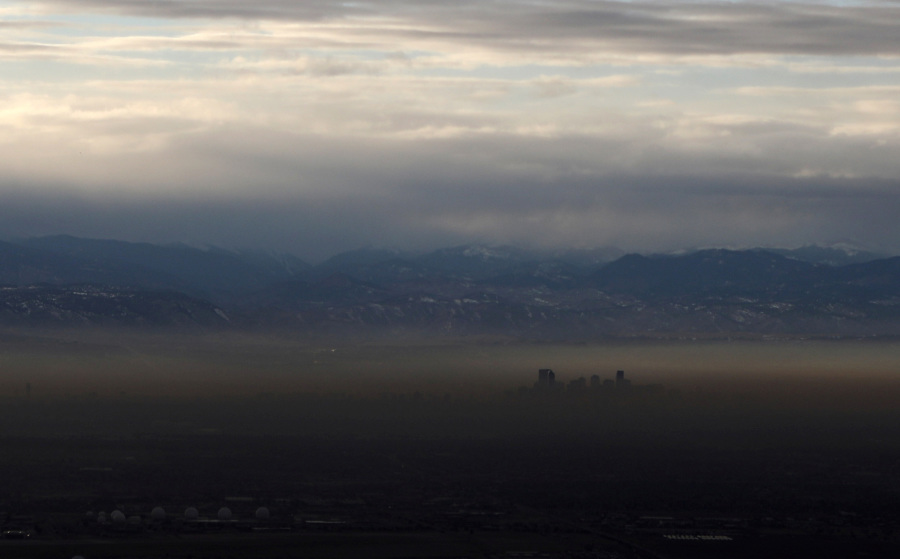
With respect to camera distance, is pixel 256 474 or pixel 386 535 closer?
pixel 386 535

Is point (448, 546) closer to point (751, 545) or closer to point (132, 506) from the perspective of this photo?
point (751, 545)

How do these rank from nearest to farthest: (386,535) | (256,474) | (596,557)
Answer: (596,557), (386,535), (256,474)

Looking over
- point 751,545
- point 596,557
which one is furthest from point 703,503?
point 596,557

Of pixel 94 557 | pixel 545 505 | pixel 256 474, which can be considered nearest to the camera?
pixel 94 557

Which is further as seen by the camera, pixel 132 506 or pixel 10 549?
pixel 132 506

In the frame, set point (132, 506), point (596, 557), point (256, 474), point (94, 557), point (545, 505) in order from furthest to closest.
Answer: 1. point (256, 474)
2. point (545, 505)
3. point (132, 506)
4. point (596, 557)
5. point (94, 557)

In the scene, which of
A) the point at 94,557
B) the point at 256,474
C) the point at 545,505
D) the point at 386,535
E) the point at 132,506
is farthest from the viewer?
the point at 256,474

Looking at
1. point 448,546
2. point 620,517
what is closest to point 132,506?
point 448,546

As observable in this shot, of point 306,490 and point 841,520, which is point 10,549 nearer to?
A: point 306,490

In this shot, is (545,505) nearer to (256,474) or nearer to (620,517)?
(620,517)
